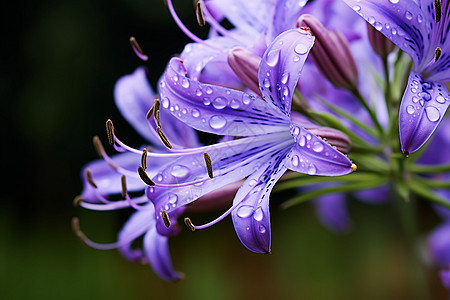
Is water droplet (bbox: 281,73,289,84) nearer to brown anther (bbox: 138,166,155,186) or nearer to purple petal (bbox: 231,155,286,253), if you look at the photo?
purple petal (bbox: 231,155,286,253)

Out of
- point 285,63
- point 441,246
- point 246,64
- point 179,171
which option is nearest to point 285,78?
point 285,63

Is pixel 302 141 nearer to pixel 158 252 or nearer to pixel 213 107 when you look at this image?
pixel 213 107

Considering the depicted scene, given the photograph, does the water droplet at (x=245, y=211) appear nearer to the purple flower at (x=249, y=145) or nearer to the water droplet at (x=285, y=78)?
the purple flower at (x=249, y=145)

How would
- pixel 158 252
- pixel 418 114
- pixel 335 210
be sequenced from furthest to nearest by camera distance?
1. pixel 335 210
2. pixel 158 252
3. pixel 418 114

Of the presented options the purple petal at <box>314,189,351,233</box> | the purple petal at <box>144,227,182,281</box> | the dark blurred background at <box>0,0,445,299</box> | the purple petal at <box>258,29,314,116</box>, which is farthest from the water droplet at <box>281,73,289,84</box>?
the dark blurred background at <box>0,0,445,299</box>

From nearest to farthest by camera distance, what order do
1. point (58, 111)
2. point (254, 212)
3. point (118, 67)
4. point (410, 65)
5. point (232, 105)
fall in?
point (254, 212), point (232, 105), point (410, 65), point (58, 111), point (118, 67)

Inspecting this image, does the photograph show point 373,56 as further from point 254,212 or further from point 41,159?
point 41,159

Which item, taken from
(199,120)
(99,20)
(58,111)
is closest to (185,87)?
(199,120)
